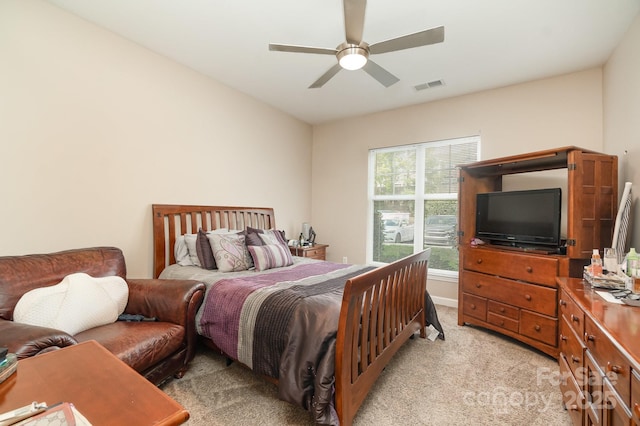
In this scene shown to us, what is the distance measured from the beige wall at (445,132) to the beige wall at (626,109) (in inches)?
10.9

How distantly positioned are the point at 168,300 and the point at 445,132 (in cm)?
364

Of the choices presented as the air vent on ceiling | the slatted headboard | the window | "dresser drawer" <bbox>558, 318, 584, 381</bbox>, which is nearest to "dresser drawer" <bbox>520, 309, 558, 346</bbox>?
"dresser drawer" <bbox>558, 318, 584, 381</bbox>

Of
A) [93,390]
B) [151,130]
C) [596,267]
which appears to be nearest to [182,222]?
[151,130]

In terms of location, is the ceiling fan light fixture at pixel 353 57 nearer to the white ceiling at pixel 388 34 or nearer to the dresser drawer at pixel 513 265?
the white ceiling at pixel 388 34

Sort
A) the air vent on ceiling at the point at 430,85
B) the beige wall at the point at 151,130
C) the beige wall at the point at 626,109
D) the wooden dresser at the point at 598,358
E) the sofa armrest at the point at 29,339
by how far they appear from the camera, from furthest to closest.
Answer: the air vent on ceiling at the point at 430,85 → the beige wall at the point at 626,109 → the beige wall at the point at 151,130 → the sofa armrest at the point at 29,339 → the wooden dresser at the point at 598,358

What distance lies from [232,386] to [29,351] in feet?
3.87

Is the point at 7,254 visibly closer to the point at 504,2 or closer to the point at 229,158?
the point at 229,158

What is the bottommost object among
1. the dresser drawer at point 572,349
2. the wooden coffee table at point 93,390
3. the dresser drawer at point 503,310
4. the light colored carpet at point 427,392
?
the light colored carpet at point 427,392

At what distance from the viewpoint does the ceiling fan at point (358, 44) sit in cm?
167

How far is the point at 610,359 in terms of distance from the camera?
1.09 metres

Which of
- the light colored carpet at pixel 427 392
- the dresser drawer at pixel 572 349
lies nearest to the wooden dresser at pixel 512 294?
the light colored carpet at pixel 427 392

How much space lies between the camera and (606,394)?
1.12 m

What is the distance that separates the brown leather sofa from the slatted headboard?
47cm

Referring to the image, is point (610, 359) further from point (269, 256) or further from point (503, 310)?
point (269, 256)
